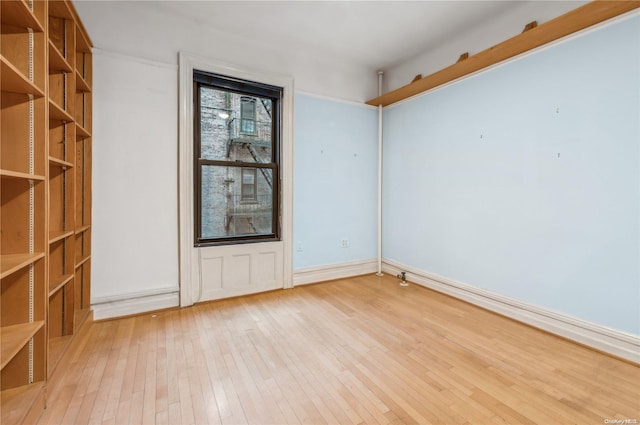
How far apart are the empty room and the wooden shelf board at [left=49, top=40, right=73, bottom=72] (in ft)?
0.05

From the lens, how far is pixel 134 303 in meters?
2.81

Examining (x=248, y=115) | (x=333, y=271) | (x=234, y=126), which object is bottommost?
(x=333, y=271)

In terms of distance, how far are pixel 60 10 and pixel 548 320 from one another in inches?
172

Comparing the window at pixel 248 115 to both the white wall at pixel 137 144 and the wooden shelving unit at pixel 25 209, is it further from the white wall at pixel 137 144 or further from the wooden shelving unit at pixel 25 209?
the wooden shelving unit at pixel 25 209

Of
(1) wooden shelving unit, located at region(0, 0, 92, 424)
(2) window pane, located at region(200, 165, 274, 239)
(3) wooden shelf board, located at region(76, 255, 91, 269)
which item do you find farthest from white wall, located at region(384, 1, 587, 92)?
(3) wooden shelf board, located at region(76, 255, 91, 269)

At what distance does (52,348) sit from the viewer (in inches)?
78.5

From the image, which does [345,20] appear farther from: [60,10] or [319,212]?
[60,10]

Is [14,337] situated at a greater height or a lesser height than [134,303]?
greater

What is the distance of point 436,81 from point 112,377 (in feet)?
12.7

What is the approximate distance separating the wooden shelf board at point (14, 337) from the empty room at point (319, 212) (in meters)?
0.01

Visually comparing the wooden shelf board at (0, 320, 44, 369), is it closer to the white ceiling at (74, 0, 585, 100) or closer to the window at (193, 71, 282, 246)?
the window at (193, 71, 282, 246)

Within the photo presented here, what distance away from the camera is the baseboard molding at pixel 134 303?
2680mm

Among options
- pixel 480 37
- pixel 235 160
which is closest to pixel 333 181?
pixel 235 160

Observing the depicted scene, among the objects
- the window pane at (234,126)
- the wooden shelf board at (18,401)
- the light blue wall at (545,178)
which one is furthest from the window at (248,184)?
the wooden shelf board at (18,401)
